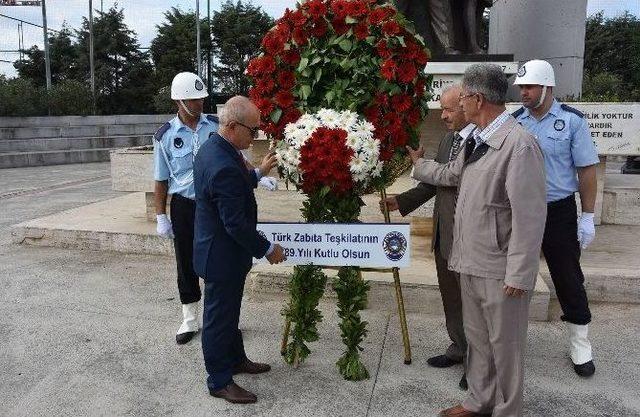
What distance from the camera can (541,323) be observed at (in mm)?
4098

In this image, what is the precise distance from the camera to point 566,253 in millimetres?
3295

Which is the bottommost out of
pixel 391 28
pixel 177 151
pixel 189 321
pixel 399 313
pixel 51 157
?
pixel 189 321

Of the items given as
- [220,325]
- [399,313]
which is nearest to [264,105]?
[220,325]

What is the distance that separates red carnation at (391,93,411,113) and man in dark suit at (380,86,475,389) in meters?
0.21

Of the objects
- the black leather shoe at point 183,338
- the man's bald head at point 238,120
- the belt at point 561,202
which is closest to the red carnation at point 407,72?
the man's bald head at point 238,120

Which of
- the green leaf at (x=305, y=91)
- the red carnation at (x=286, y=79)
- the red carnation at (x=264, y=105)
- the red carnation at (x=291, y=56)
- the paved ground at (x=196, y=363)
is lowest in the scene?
the paved ground at (x=196, y=363)

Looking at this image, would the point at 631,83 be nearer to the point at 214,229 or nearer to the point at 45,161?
the point at 45,161

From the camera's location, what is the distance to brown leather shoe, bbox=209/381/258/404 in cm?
303

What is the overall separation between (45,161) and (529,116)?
15389mm

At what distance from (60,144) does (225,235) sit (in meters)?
16.1

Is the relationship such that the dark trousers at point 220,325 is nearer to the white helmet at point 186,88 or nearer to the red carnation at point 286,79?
the red carnation at point 286,79

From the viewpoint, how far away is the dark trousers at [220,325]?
3.01 meters

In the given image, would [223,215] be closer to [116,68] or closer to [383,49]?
[383,49]

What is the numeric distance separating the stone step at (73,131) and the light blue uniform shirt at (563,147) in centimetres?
1731
